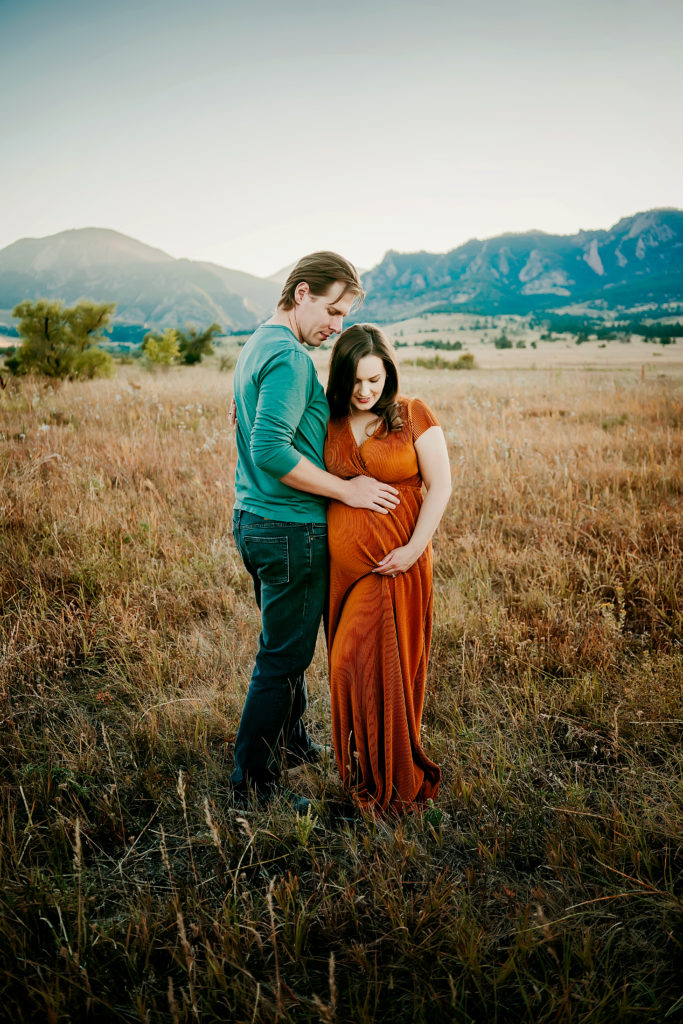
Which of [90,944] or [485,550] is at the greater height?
[485,550]

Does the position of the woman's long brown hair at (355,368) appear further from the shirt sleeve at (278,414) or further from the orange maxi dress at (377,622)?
the shirt sleeve at (278,414)

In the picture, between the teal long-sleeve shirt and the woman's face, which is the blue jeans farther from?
the woman's face

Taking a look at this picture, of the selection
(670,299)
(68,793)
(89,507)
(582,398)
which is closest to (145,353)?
(582,398)

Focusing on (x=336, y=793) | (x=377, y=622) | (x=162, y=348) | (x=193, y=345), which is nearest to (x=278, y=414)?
(x=377, y=622)

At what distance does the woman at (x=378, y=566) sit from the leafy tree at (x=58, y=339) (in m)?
14.6

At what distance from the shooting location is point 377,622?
2.20 m

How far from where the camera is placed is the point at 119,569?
160 inches

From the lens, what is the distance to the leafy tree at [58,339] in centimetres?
1472

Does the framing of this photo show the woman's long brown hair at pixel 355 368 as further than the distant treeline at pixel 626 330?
No

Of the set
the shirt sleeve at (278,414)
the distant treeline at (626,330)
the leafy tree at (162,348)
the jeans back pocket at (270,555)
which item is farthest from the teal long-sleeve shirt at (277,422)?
the distant treeline at (626,330)

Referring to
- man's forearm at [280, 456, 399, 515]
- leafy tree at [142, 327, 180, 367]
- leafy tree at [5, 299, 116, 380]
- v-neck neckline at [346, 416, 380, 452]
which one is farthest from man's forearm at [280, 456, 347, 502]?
leafy tree at [142, 327, 180, 367]

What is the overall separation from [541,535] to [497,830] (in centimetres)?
298

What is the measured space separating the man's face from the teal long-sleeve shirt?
0.11 metres

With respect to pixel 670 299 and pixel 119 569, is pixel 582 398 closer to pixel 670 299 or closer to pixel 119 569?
A: pixel 119 569
